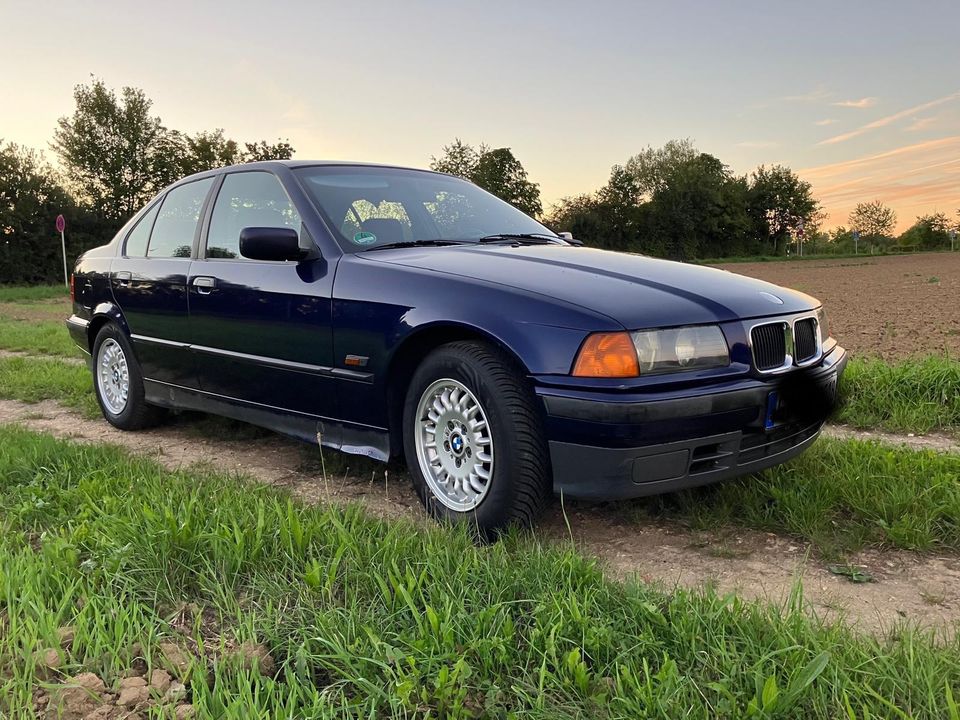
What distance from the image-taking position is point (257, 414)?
381 cm

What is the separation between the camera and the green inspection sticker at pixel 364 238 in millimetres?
3429

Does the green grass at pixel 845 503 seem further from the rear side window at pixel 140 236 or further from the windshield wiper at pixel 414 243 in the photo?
the rear side window at pixel 140 236

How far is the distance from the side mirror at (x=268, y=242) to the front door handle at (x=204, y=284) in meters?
0.76

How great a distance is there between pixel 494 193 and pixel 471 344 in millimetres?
30406

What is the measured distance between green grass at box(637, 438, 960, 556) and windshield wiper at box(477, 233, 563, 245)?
1.47m

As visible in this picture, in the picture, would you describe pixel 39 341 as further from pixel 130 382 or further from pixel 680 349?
pixel 680 349

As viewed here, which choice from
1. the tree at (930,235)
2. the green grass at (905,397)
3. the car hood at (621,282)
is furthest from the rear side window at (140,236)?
the tree at (930,235)

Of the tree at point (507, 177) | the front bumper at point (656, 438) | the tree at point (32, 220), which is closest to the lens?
the front bumper at point (656, 438)

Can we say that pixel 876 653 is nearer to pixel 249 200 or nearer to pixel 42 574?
pixel 42 574

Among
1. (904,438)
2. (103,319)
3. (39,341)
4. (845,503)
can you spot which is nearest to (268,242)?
(103,319)

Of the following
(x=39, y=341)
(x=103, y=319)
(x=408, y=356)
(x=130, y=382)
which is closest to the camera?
(x=408, y=356)

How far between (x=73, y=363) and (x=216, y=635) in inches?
267

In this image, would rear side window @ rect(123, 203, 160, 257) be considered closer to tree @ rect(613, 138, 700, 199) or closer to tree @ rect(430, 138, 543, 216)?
tree @ rect(430, 138, 543, 216)

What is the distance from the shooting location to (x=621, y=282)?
2.83 metres
